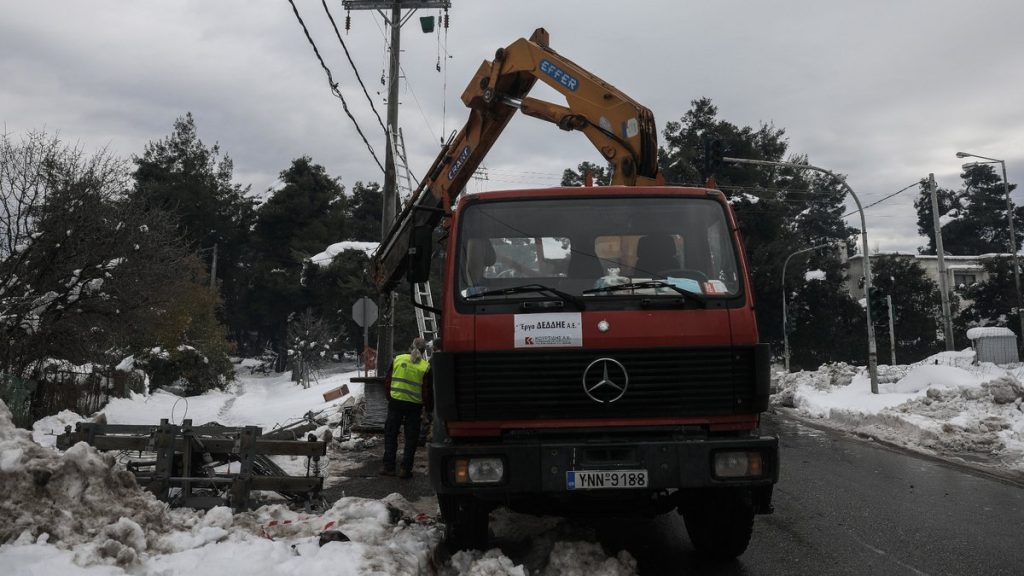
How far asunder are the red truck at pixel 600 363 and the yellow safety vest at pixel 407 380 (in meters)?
4.39

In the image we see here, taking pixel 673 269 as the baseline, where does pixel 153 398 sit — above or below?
below

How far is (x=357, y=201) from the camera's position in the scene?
64375mm

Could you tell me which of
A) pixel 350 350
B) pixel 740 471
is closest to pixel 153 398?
pixel 740 471

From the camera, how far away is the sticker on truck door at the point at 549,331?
4730 millimetres

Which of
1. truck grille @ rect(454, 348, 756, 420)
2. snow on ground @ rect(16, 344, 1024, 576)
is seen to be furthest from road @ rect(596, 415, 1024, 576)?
truck grille @ rect(454, 348, 756, 420)

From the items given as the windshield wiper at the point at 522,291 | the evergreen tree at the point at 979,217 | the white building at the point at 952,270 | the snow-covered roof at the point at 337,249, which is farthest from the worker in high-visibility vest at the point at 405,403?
the evergreen tree at the point at 979,217

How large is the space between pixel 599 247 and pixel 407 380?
16.7 ft

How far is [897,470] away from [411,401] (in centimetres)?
624

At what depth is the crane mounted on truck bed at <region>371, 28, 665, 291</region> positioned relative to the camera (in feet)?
23.1

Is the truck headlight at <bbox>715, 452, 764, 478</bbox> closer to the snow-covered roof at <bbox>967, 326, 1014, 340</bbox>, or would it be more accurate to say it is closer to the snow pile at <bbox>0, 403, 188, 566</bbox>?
the snow pile at <bbox>0, 403, 188, 566</bbox>

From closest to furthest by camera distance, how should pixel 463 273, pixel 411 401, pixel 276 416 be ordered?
pixel 463 273 → pixel 411 401 → pixel 276 416

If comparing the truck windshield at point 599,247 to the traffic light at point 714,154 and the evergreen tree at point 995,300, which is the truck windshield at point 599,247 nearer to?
the traffic light at point 714,154

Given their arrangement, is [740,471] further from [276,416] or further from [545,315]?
[276,416]

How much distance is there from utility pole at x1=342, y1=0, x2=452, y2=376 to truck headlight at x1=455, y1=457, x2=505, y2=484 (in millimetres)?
9873
